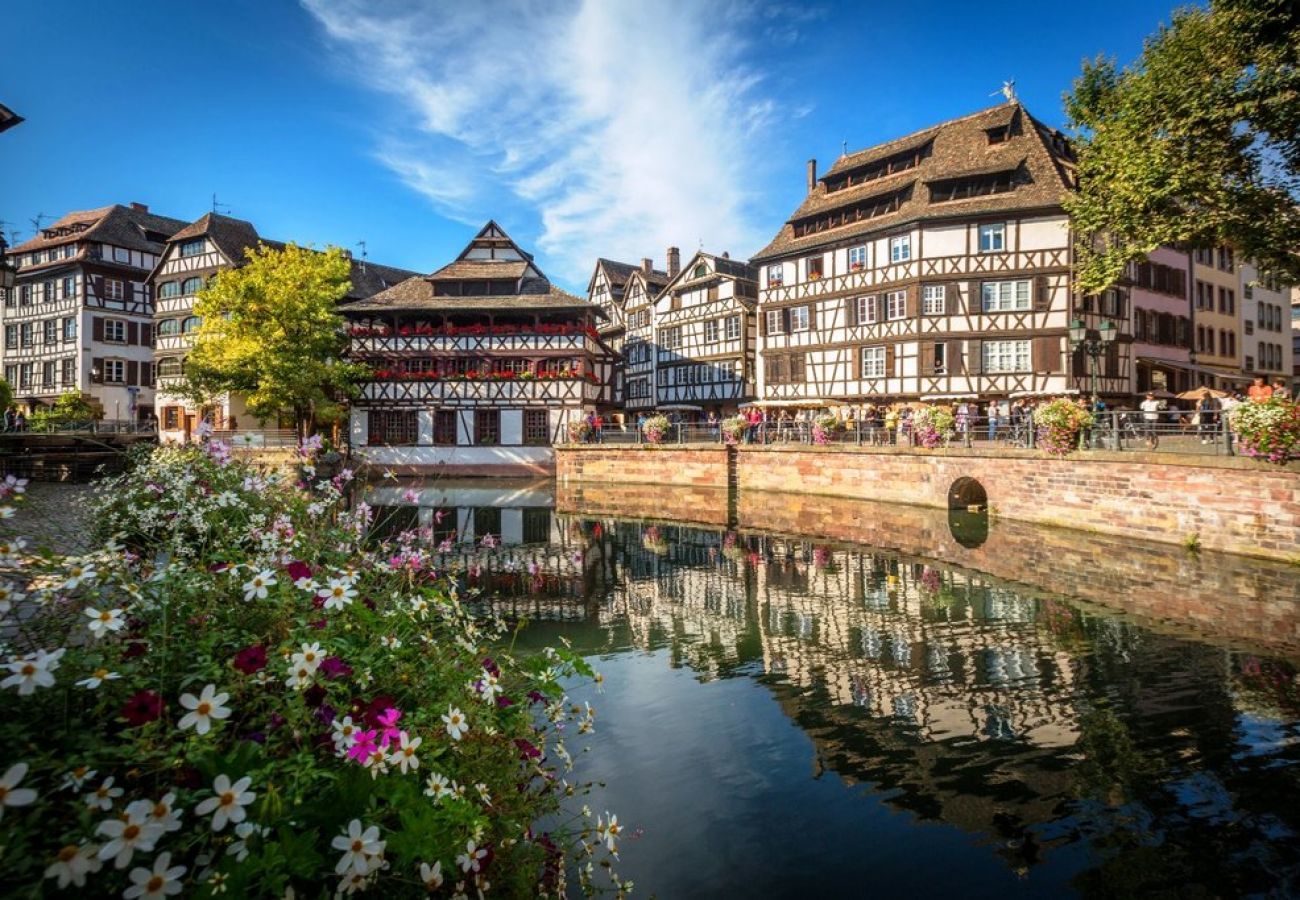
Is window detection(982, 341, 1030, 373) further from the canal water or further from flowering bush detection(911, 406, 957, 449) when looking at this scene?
the canal water

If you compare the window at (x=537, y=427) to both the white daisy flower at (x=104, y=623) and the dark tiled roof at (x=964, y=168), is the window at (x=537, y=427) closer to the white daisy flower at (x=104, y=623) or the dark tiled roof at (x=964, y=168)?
the dark tiled roof at (x=964, y=168)

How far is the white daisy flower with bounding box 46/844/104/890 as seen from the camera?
5.80 ft

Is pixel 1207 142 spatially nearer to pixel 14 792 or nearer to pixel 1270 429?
pixel 1270 429

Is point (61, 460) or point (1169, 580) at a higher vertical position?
point (61, 460)

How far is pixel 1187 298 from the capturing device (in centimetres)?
3684

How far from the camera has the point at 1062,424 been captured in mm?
19000

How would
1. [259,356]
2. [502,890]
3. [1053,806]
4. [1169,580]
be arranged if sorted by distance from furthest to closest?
[259,356] → [1169,580] → [1053,806] → [502,890]

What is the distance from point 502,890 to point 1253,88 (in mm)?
20348

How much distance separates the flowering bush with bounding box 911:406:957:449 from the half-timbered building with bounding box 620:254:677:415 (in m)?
25.8

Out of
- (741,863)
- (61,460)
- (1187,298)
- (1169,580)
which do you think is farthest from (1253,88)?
(61,460)

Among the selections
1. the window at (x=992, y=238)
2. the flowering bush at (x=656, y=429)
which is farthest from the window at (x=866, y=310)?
the flowering bush at (x=656, y=429)

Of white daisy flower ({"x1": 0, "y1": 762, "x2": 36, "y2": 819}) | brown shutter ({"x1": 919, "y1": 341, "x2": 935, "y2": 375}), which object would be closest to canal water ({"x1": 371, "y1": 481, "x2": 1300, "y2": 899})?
white daisy flower ({"x1": 0, "y1": 762, "x2": 36, "y2": 819})

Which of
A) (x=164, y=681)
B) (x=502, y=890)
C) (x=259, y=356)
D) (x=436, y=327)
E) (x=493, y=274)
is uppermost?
(x=493, y=274)

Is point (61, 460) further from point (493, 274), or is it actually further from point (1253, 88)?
point (1253, 88)
